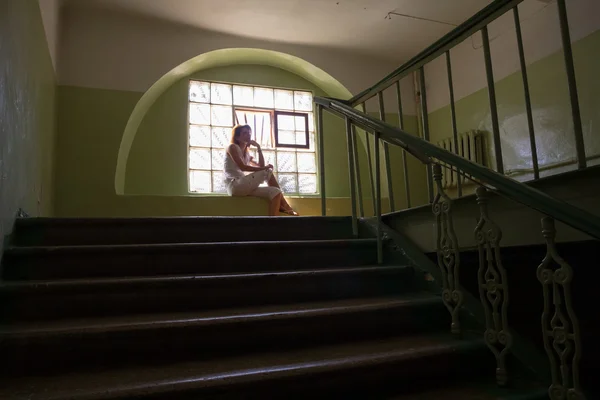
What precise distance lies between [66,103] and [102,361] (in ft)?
10.7

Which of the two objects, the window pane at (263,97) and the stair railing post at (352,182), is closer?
the stair railing post at (352,182)

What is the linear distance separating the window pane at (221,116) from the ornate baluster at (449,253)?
3.71 meters

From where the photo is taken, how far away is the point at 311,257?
6.82 feet

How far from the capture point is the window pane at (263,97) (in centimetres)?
518

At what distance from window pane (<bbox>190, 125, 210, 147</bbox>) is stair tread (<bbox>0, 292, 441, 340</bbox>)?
3.47 meters

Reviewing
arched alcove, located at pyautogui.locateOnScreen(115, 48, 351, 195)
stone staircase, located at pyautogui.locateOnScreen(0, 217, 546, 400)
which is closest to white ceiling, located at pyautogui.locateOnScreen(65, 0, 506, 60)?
arched alcove, located at pyautogui.locateOnScreen(115, 48, 351, 195)

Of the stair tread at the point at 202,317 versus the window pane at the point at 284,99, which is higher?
the window pane at the point at 284,99

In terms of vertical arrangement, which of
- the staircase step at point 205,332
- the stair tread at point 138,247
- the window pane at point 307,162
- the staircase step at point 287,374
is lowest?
the staircase step at point 287,374

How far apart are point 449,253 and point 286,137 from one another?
3828 millimetres

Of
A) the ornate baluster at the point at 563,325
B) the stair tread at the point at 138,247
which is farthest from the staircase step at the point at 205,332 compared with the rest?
the ornate baluster at the point at 563,325

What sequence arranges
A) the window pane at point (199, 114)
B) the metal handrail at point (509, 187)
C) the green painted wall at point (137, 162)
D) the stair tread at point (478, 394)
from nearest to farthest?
1. the metal handrail at point (509, 187)
2. the stair tread at point (478, 394)
3. the green painted wall at point (137, 162)
4. the window pane at point (199, 114)

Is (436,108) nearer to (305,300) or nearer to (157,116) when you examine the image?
(157,116)

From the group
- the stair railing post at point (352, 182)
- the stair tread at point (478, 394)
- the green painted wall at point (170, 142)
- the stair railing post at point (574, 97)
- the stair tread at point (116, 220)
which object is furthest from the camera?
the green painted wall at point (170, 142)

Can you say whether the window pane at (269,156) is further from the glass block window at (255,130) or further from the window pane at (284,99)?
the window pane at (284,99)
